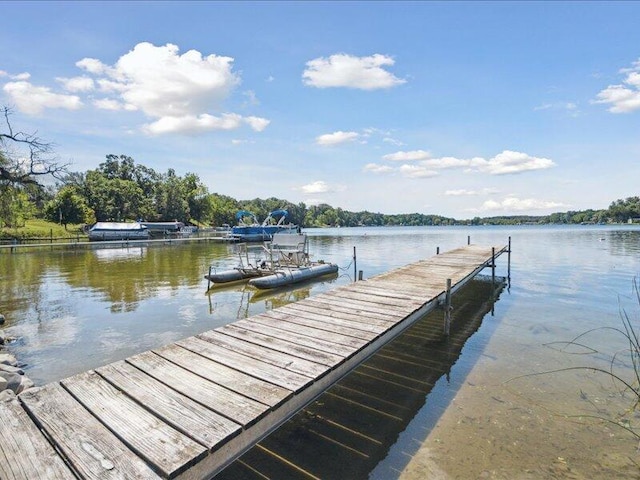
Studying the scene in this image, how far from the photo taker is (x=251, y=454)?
4.72m

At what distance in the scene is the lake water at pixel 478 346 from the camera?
4.79 meters

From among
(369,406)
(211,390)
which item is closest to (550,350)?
(369,406)

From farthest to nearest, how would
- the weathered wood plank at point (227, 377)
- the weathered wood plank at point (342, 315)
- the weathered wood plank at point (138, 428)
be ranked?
the weathered wood plank at point (342, 315) < the weathered wood plank at point (227, 377) < the weathered wood plank at point (138, 428)

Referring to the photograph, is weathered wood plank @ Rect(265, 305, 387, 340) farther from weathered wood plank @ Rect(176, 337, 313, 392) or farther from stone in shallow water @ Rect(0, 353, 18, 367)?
stone in shallow water @ Rect(0, 353, 18, 367)

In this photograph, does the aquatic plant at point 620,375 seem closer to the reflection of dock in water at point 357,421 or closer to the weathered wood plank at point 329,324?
the reflection of dock in water at point 357,421

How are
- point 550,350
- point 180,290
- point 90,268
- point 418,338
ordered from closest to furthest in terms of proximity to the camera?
1. point 550,350
2. point 418,338
3. point 180,290
4. point 90,268

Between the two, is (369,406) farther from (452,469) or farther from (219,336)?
(219,336)

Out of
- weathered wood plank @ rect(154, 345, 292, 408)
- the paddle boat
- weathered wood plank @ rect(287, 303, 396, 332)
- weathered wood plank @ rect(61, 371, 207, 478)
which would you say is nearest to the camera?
weathered wood plank @ rect(61, 371, 207, 478)

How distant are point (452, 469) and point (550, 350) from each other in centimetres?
587

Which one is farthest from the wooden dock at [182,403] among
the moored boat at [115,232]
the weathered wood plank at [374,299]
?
the moored boat at [115,232]

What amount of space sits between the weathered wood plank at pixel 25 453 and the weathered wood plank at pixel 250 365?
1991 mm

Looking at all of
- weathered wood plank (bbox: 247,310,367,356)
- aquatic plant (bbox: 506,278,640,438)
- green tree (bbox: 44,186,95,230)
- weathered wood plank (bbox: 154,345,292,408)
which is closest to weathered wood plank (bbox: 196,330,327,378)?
weathered wood plank (bbox: 247,310,367,356)

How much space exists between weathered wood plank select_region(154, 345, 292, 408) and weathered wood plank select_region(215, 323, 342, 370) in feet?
2.02

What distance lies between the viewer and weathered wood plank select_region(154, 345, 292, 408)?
380 cm
